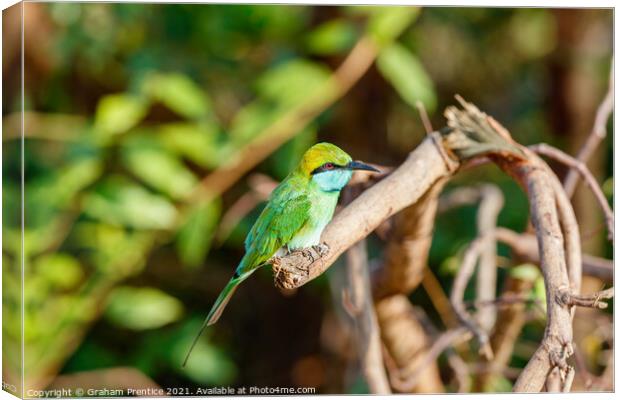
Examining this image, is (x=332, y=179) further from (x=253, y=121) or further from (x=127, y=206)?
(x=127, y=206)

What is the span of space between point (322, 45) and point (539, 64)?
3.42 feet

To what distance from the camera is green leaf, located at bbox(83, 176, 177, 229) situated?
1938mm

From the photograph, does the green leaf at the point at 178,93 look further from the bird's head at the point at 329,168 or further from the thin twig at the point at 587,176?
the thin twig at the point at 587,176

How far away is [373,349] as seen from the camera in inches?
55.3

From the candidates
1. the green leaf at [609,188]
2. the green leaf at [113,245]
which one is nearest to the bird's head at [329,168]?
the green leaf at [609,188]

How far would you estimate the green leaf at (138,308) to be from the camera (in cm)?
201

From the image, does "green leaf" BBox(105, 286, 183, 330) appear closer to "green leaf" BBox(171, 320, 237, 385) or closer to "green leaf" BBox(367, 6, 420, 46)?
"green leaf" BBox(171, 320, 237, 385)

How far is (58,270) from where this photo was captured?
197 centimetres

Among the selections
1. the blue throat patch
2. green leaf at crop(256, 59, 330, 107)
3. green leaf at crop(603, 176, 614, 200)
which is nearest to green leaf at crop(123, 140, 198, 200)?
green leaf at crop(256, 59, 330, 107)

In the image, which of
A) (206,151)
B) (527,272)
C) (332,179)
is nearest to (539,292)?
(527,272)

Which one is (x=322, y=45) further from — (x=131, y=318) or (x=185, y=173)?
(x=131, y=318)

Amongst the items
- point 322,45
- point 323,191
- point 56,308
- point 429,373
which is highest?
point 322,45

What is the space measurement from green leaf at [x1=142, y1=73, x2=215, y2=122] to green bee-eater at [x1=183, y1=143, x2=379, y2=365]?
0.72 metres

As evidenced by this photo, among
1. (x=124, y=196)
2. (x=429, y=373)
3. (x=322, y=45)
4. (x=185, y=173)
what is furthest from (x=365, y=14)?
(x=429, y=373)
